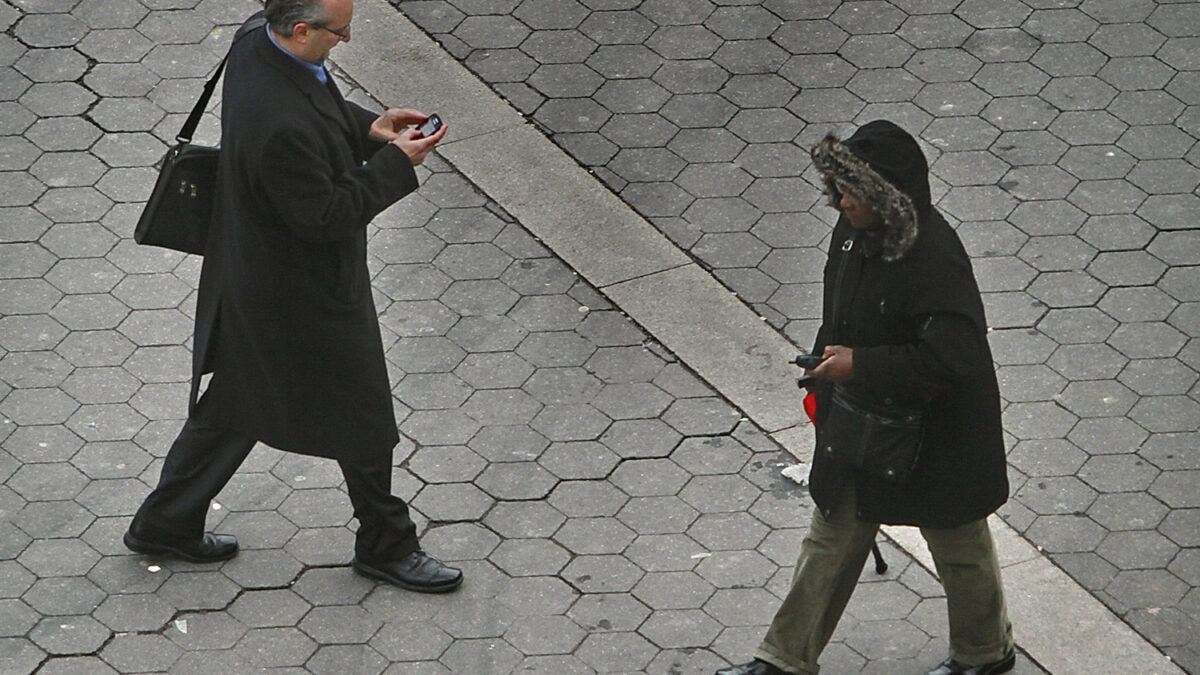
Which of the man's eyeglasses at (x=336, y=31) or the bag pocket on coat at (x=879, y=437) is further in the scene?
the man's eyeglasses at (x=336, y=31)

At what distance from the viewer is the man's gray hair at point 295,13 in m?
5.61

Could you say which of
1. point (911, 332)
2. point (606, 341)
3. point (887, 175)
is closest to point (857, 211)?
point (887, 175)

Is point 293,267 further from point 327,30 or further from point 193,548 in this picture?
point 193,548

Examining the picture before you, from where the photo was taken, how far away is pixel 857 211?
17.4 feet

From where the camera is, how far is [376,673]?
20.0 ft

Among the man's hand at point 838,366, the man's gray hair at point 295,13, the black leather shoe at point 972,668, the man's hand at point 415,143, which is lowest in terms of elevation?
the black leather shoe at point 972,668

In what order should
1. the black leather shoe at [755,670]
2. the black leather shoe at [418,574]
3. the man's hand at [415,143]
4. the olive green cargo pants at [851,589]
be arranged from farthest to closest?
the black leather shoe at [418,574] → the black leather shoe at [755,670] → the man's hand at [415,143] → the olive green cargo pants at [851,589]

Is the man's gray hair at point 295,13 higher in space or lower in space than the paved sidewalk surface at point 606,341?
higher

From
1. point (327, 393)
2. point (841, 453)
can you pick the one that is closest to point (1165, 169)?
point (841, 453)

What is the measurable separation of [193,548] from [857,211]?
8.55ft

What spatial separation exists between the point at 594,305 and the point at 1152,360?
218 centimetres

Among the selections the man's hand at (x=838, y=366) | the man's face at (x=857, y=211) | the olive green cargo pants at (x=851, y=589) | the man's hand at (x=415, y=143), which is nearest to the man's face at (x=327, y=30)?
the man's hand at (x=415, y=143)

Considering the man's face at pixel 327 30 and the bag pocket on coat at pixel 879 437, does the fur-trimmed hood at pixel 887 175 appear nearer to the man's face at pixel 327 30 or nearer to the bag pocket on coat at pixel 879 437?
the bag pocket on coat at pixel 879 437

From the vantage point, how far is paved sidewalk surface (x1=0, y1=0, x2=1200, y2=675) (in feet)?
20.8
